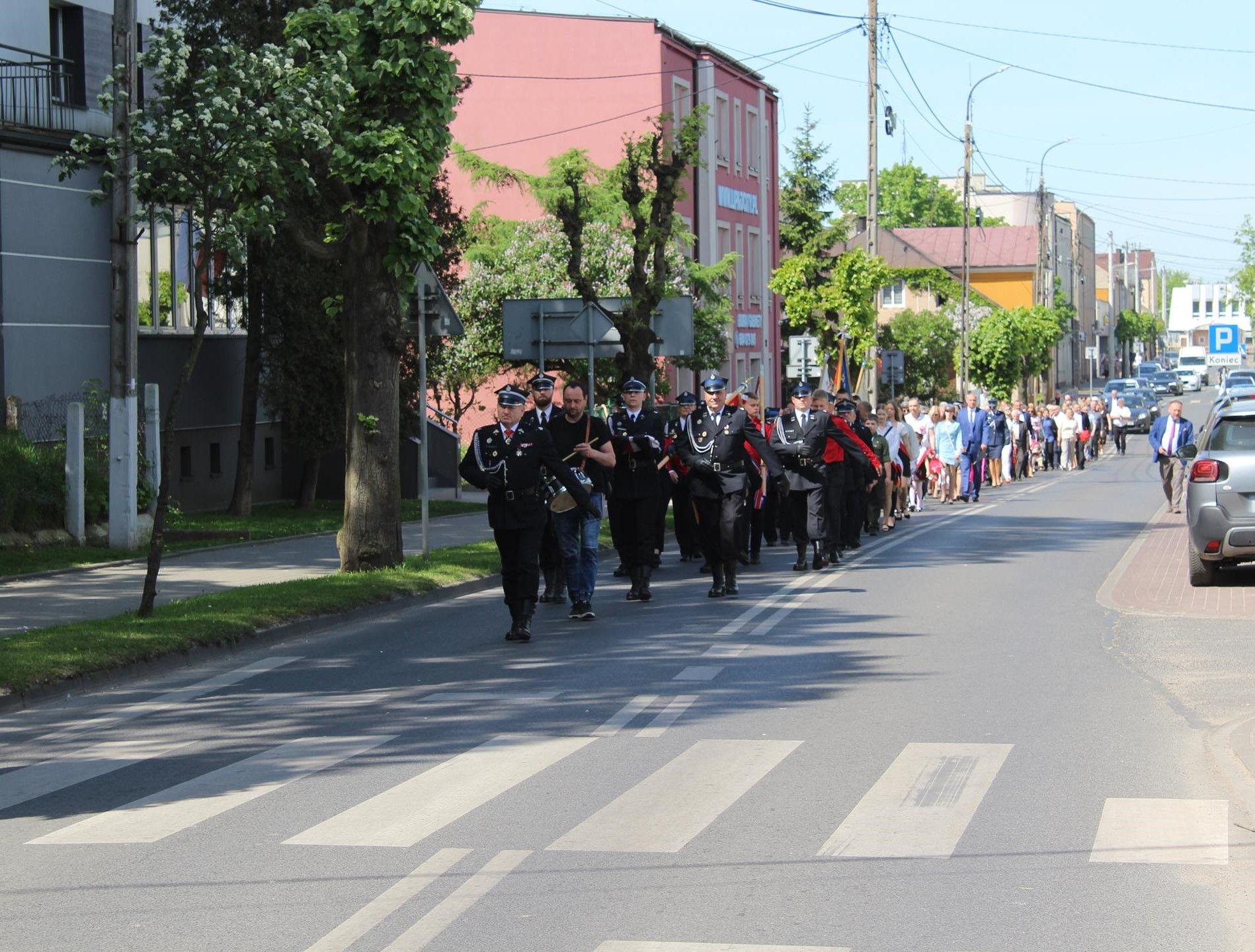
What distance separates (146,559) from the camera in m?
18.8

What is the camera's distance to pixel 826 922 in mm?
5488

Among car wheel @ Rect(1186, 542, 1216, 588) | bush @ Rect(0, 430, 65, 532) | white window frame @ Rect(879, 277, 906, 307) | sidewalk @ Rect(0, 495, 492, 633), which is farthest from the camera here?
white window frame @ Rect(879, 277, 906, 307)

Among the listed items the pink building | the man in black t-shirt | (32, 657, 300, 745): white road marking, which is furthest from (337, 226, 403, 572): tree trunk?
the pink building

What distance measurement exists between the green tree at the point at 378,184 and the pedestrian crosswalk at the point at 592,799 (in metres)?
8.13

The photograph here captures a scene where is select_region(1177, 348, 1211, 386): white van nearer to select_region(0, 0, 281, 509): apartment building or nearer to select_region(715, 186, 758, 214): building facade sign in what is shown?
select_region(715, 186, 758, 214): building facade sign

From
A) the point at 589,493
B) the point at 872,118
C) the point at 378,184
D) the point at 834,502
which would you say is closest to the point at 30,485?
the point at 378,184

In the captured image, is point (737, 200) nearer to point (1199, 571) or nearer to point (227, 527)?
point (227, 527)

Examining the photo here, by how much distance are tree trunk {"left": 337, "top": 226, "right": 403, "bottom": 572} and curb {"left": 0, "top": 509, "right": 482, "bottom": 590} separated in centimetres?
240

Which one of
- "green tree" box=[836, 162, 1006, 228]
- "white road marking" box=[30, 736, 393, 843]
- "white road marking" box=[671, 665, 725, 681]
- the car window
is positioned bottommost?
"white road marking" box=[30, 736, 393, 843]

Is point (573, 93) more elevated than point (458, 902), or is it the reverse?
point (573, 93)

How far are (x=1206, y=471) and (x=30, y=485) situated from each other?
40.1 ft

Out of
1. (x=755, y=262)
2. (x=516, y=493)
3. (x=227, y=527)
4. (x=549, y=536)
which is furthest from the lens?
(x=755, y=262)

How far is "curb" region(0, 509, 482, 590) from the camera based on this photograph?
54.3ft

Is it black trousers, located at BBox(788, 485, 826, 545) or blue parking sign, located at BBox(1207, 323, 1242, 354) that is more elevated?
blue parking sign, located at BBox(1207, 323, 1242, 354)
